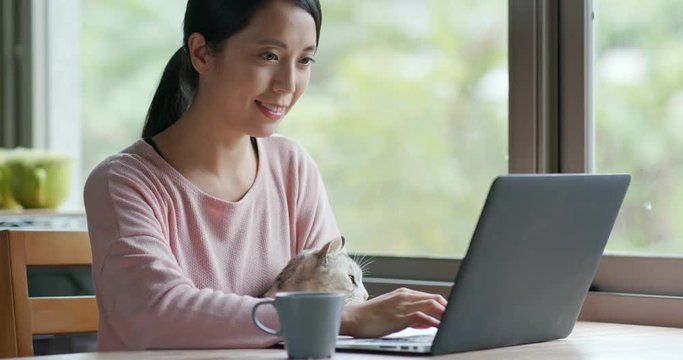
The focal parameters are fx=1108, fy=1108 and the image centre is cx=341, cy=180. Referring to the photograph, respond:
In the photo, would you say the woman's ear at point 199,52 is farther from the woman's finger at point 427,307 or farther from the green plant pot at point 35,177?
the green plant pot at point 35,177

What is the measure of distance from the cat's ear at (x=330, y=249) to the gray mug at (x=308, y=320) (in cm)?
27

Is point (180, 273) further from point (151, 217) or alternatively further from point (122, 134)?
point (122, 134)

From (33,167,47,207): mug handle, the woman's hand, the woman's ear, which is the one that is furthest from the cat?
(33,167,47,207): mug handle

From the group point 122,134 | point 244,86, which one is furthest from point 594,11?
point 122,134

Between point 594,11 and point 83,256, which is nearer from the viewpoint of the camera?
point 83,256

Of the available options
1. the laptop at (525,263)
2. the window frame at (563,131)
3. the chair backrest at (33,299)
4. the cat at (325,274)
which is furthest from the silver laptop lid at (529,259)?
the chair backrest at (33,299)

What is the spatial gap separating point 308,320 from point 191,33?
0.67m

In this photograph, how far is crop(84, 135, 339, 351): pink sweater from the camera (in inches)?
55.4

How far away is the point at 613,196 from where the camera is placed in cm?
141

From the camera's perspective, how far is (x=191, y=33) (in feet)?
5.63

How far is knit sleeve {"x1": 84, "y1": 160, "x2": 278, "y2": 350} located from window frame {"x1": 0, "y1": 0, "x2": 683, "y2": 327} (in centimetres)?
70

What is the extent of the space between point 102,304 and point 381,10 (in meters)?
1.02

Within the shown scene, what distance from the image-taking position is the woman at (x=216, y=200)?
1.41m

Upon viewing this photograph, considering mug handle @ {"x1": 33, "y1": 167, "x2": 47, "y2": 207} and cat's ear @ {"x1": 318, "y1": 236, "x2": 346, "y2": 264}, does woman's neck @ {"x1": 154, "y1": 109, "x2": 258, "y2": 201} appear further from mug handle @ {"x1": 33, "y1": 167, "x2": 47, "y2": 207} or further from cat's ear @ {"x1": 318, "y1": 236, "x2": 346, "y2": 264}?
mug handle @ {"x1": 33, "y1": 167, "x2": 47, "y2": 207}
